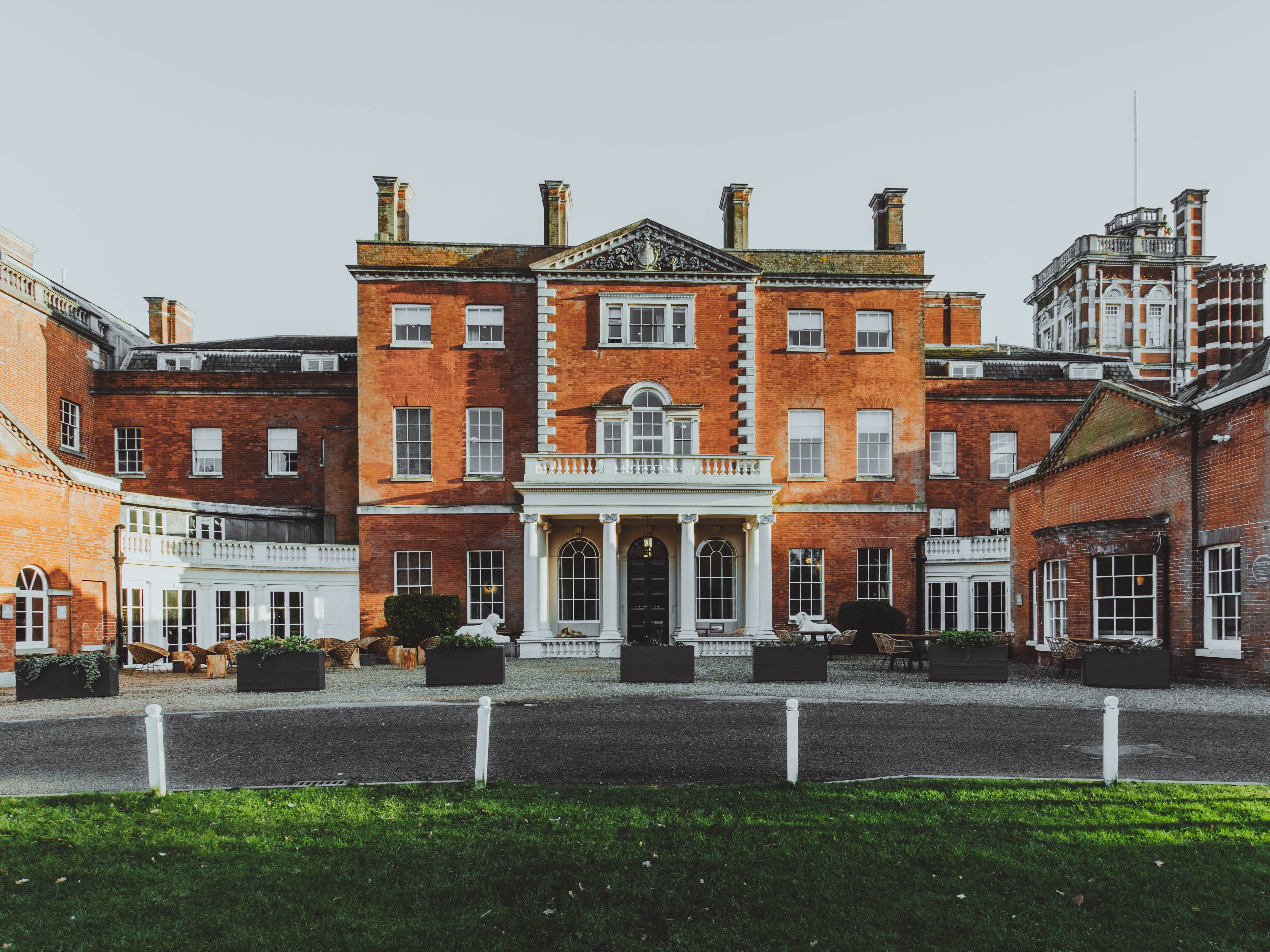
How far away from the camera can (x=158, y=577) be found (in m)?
25.3

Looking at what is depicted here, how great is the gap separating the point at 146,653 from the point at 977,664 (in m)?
18.7

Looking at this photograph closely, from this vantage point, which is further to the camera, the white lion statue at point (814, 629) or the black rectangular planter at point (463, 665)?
the white lion statue at point (814, 629)

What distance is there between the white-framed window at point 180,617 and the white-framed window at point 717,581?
578 inches

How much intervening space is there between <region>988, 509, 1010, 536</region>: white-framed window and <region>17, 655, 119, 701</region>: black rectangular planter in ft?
89.5

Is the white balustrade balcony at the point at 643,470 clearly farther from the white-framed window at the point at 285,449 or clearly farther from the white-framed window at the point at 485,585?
the white-framed window at the point at 285,449

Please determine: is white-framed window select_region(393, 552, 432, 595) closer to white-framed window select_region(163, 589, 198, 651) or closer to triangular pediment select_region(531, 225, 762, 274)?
white-framed window select_region(163, 589, 198, 651)

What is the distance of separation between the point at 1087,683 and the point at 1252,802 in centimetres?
1014

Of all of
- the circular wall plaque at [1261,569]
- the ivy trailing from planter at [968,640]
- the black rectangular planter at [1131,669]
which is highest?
the circular wall plaque at [1261,569]

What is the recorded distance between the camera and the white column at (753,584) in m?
26.9

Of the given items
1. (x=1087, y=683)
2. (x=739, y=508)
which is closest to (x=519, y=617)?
(x=739, y=508)

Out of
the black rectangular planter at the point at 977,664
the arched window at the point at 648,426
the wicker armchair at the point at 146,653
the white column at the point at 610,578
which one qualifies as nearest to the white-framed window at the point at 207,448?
the wicker armchair at the point at 146,653

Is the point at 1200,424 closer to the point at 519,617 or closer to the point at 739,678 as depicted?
the point at 739,678

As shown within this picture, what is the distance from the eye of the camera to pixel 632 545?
29.0 meters

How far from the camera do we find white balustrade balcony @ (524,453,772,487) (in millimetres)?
26516
